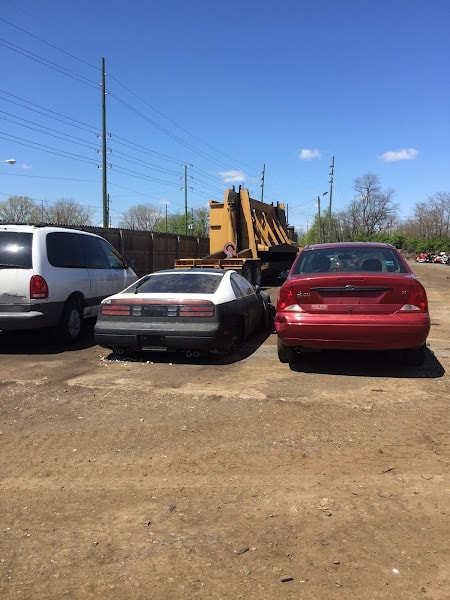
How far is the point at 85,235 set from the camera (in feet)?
30.1

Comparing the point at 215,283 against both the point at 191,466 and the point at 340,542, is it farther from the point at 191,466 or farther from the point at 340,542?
the point at 340,542

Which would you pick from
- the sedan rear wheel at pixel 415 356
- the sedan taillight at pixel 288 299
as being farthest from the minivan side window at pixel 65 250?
the sedan rear wheel at pixel 415 356

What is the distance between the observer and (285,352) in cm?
661

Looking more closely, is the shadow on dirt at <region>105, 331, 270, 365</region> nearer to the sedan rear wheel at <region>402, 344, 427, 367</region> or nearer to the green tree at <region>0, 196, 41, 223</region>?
the sedan rear wheel at <region>402, 344, 427, 367</region>

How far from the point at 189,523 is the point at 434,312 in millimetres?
10619

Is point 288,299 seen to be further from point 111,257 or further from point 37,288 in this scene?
point 111,257

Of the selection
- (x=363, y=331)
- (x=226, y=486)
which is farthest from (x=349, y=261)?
(x=226, y=486)

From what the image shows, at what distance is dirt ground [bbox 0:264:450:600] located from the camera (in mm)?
2564

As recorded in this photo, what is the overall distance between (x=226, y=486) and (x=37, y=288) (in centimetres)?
491

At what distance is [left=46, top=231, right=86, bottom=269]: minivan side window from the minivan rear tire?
61 centimetres

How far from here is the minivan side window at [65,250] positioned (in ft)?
25.6

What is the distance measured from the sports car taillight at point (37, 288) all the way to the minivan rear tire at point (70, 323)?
1.94 feet

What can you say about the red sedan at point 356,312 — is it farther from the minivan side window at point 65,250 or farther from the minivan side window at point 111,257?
the minivan side window at point 111,257

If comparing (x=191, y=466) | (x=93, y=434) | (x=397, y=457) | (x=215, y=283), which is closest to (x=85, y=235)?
(x=215, y=283)
